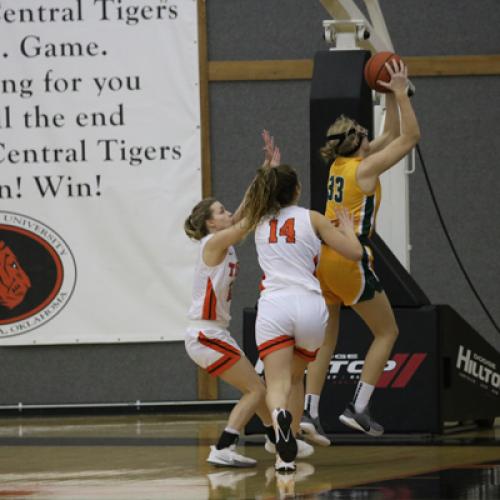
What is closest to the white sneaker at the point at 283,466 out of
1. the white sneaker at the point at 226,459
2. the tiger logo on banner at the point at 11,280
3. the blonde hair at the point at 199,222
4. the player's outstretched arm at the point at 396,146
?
the white sneaker at the point at 226,459

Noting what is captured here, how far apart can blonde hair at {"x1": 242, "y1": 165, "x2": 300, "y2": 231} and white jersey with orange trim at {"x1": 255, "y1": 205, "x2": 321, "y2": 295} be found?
0.04 metres

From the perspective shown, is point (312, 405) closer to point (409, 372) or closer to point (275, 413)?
point (409, 372)

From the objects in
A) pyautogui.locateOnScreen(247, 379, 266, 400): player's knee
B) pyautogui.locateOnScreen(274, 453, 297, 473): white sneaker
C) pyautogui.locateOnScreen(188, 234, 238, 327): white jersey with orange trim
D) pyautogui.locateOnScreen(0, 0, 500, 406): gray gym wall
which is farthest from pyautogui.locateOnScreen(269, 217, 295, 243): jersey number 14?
pyautogui.locateOnScreen(0, 0, 500, 406): gray gym wall

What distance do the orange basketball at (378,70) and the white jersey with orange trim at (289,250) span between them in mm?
1221

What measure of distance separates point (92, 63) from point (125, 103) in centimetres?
43

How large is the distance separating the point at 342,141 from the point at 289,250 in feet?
3.23

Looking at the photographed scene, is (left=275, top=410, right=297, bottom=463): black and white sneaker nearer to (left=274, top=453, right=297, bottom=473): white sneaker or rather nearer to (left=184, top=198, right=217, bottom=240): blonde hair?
(left=274, top=453, right=297, bottom=473): white sneaker

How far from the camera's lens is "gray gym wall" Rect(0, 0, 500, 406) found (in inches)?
426

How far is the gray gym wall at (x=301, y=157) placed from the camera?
10.8 m

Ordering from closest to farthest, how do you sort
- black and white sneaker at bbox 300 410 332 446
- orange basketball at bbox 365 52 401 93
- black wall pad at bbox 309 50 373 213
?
black and white sneaker at bbox 300 410 332 446 < orange basketball at bbox 365 52 401 93 < black wall pad at bbox 309 50 373 213

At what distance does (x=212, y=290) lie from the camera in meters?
6.29

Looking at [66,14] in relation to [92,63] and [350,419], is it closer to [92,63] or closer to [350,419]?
[92,63]

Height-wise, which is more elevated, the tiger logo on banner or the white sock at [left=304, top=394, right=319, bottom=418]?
the tiger logo on banner

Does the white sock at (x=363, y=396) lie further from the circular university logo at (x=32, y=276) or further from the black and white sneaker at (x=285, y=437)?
the circular university logo at (x=32, y=276)
